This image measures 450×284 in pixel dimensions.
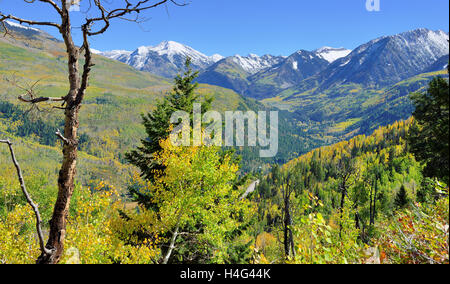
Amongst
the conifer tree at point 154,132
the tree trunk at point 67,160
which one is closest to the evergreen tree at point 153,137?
the conifer tree at point 154,132

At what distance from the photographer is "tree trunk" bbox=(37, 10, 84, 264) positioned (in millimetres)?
5703

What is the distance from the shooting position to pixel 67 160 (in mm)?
5945

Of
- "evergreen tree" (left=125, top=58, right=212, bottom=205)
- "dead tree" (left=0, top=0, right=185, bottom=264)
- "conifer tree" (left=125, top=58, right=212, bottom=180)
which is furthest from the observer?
"conifer tree" (left=125, top=58, right=212, bottom=180)

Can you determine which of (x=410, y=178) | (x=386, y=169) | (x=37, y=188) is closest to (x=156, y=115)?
(x=37, y=188)

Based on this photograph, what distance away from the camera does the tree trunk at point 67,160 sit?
570 centimetres

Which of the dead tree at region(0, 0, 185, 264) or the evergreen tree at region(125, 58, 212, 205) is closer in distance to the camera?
the dead tree at region(0, 0, 185, 264)

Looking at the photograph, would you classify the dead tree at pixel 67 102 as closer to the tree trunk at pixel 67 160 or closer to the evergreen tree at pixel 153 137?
the tree trunk at pixel 67 160

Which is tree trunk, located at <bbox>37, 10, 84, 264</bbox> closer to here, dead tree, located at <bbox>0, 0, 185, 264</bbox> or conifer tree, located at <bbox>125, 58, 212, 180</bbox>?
dead tree, located at <bbox>0, 0, 185, 264</bbox>

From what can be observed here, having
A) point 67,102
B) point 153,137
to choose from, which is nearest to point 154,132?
point 153,137

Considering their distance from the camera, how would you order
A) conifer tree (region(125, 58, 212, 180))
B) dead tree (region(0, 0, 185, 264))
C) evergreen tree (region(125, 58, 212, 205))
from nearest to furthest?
1. dead tree (region(0, 0, 185, 264))
2. evergreen tree (region(125, 58, 212, 205))
3. conifer tree (region(125, 58, 212, 180))

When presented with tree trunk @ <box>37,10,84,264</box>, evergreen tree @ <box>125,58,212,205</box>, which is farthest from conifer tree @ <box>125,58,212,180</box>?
tree trunk @ <box>37,10,84,264</box>

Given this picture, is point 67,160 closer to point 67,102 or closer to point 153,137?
point 67,102
